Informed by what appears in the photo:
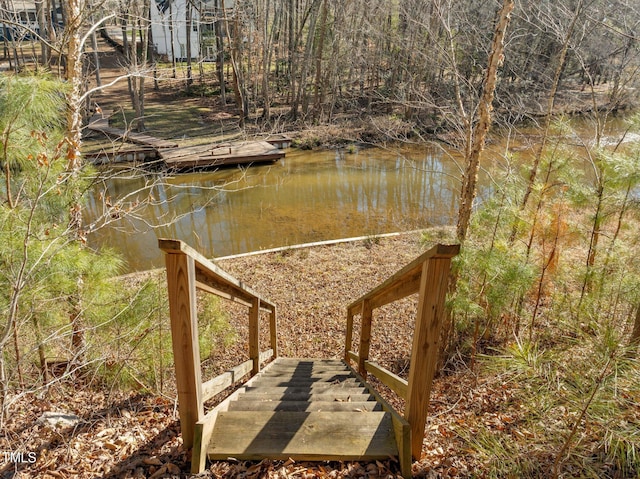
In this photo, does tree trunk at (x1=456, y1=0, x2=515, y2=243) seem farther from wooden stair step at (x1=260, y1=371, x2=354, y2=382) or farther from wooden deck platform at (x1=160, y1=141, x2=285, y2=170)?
wooden deck platform at (x1=160, y1=141, x2=285, y2=170)

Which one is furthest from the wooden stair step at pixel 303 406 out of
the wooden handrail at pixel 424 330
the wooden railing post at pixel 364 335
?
the wooden railing post at pixel 364 335

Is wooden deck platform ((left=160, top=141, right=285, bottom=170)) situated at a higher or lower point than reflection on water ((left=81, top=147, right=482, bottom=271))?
higher

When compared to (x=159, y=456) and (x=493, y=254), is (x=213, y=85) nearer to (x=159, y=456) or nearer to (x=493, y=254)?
(x=493, y=254)

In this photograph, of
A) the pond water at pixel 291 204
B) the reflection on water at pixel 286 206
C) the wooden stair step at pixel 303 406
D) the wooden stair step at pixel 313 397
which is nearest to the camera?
the wooden stair step at pixel 303 406

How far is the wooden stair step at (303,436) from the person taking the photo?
226 centimetres

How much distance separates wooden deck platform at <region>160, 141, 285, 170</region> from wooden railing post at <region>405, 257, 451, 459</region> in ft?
48.8

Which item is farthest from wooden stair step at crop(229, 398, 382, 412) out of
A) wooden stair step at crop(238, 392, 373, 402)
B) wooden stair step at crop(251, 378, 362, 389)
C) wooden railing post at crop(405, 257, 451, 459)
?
wooden stair step at crop(251, 378, 362, 389)

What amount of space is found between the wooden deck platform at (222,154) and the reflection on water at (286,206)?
0.44 meters

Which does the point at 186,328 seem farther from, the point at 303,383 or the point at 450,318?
the point at 450,318

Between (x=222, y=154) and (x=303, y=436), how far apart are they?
1665cm

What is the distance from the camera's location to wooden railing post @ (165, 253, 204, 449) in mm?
2121

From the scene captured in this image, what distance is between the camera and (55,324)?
408cm

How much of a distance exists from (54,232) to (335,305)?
5.20m

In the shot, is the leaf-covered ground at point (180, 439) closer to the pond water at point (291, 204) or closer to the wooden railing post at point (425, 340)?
the wooden railing post at point (425, 340)
